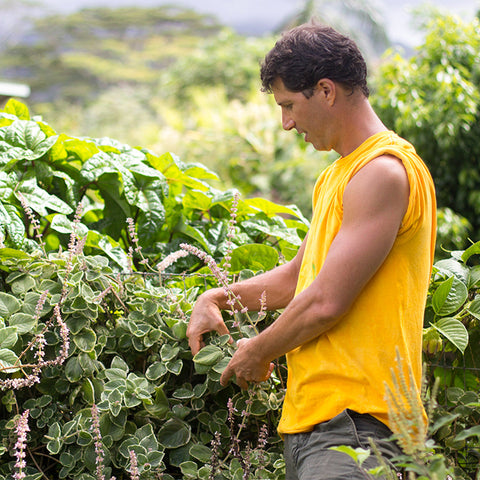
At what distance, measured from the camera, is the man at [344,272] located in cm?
112

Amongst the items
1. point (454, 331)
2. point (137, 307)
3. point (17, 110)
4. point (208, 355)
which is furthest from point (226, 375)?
Answer: point (17, 110)

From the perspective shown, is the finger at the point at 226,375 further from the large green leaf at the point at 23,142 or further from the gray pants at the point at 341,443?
the large green leaf at the point at 23,142

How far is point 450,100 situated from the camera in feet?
15.9

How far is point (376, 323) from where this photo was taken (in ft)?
3.83

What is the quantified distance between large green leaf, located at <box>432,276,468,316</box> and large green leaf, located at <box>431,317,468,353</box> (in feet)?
0.13

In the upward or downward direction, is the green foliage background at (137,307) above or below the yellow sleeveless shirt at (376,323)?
below

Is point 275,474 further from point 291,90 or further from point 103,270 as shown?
point 291,90

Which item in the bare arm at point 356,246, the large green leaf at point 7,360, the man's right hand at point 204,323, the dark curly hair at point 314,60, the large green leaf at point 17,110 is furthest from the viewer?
the large green leaf at point 17,110

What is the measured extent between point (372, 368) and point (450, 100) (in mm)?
4186

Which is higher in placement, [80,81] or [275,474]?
[275,474]

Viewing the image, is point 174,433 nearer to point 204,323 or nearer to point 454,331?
point 204,323

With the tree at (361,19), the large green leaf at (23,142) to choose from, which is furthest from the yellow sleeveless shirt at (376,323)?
the tree at (361,19)

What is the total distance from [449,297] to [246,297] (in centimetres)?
52

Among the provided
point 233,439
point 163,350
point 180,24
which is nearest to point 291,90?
point 163,350
